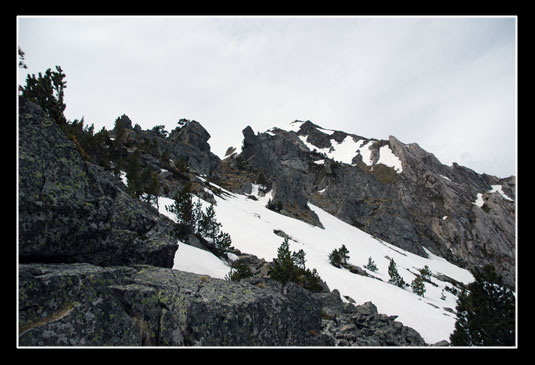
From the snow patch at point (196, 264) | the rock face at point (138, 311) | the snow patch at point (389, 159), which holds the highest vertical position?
the snow patch at point (389, 159)

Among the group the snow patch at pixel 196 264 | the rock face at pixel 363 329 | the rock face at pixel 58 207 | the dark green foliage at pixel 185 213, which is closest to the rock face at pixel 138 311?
the rock face at pixel 58 207

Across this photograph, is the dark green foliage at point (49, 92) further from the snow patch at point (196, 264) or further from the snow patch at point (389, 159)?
the snow patch at point (389, 159)

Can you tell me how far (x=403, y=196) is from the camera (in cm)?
14200

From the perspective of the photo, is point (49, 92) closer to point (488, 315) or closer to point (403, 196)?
point (488, 315)

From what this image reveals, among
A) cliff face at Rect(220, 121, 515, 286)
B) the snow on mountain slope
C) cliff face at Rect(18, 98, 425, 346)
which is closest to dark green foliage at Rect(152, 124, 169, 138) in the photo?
cliff face at Rect(220, 121, 515, 286)

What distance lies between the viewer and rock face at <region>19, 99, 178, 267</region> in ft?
20.4

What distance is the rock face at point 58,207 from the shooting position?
6227 millimetres

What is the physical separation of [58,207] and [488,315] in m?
24.4

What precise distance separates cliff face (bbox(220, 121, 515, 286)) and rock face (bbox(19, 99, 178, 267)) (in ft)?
246

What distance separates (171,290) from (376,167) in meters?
179

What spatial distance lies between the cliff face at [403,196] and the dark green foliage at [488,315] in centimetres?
6192

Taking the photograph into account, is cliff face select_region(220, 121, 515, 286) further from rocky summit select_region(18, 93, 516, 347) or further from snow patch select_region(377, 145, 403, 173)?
rocky summit select_region(18, 93, 516, 347)
